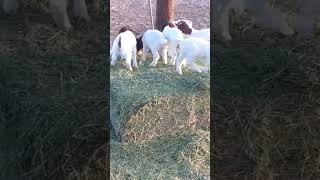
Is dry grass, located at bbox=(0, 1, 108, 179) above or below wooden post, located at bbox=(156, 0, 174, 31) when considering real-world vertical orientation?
below

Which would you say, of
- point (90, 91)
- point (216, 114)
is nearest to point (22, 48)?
point (90, 91)

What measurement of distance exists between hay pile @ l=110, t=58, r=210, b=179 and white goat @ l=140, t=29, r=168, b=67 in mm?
31

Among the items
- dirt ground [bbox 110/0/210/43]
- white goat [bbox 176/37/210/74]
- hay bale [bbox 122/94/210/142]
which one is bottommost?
hay bale [bbox 122/94/210/142]

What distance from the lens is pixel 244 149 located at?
2.14 meters

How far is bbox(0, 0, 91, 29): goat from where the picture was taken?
211 cm

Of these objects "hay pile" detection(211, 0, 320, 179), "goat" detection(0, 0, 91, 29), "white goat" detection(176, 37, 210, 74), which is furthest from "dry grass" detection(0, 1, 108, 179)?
"hay pile" detection(211, 0, 320, 179)

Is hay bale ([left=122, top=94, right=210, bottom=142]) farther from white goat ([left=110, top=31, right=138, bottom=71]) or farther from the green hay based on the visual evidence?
white goat ([left=110, top=31, right=138, bottom=71])

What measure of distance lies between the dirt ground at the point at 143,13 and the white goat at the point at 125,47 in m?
0.02

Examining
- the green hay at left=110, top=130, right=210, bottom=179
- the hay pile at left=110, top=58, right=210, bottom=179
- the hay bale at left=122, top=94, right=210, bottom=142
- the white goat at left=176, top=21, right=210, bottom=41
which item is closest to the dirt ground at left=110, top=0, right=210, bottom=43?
the white goat at left=176, top=21, right=210, bottom=41

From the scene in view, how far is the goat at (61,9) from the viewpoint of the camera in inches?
83.2

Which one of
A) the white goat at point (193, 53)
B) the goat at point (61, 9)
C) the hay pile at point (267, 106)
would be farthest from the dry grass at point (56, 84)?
the hay pile at point (267, 106)

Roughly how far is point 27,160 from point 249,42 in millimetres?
851

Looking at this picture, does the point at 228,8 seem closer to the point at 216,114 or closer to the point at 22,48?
the point at 216,114

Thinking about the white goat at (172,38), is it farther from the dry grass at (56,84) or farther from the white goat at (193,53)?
the dry grass at (56,84)
